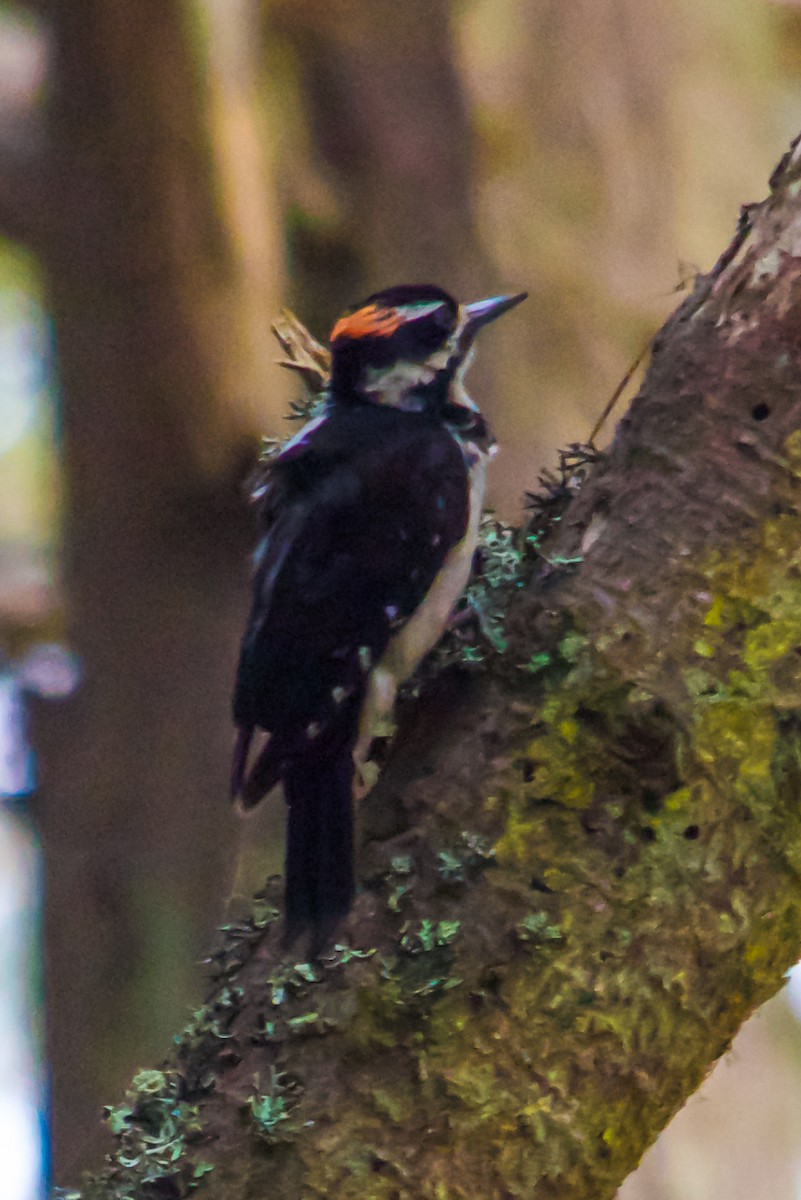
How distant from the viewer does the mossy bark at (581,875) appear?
0.93 m

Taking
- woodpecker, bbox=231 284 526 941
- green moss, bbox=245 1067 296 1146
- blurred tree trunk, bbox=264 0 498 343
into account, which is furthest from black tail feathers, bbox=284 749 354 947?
blurred tree trunk, bbox=264 0 498 343

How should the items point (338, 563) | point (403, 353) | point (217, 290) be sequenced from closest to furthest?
1. point (338, 563)
2. point (403, 353)
3. point (217, 290)

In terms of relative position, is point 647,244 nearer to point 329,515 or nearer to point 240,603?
point 240,603

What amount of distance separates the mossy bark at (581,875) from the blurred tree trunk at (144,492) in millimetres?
757

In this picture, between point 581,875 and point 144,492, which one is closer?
point 581,875

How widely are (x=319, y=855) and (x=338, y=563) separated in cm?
28

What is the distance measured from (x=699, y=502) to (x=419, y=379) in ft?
1.21

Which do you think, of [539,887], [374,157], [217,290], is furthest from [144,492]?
[539,887]

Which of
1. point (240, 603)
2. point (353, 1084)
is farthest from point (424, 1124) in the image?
point (240, 603)

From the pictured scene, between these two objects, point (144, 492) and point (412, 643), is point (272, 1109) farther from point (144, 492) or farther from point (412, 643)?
point (144, 492)

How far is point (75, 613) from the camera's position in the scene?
1.93m

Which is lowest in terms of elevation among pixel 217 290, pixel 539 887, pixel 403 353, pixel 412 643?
pixel 539 887

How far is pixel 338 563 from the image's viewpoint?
1.15 metres

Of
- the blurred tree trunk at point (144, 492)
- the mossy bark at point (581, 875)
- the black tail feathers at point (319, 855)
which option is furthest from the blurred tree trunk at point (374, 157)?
the black tail feathers at point (319, 855)
